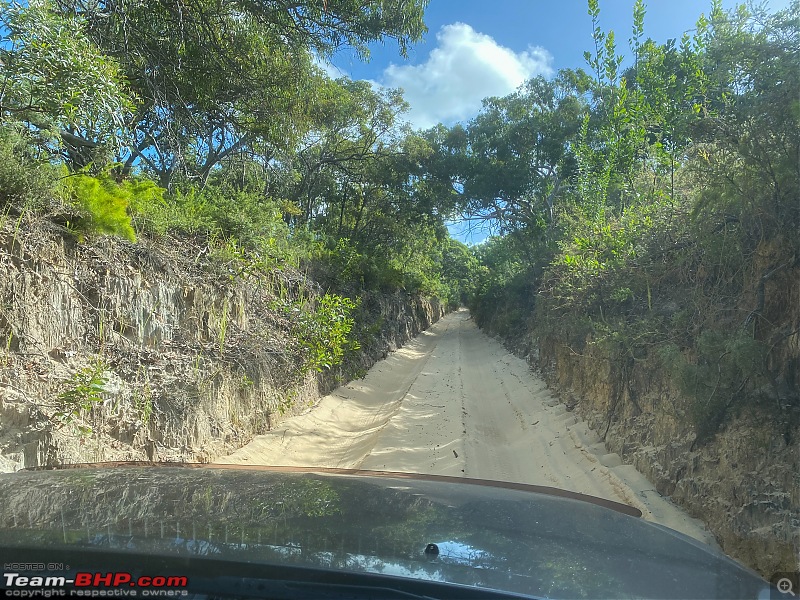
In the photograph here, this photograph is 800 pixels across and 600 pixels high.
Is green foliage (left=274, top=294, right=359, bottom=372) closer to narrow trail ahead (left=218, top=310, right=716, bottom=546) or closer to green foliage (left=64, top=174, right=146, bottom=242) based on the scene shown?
narrow trail ahead (left=218, top=310, right=716, bottom=546)

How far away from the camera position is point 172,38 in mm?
9828

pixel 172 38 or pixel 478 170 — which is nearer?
pixel 172 38

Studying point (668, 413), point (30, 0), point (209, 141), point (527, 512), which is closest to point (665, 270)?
point (668, 413)

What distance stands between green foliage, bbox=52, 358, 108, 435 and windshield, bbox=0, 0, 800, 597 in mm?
25

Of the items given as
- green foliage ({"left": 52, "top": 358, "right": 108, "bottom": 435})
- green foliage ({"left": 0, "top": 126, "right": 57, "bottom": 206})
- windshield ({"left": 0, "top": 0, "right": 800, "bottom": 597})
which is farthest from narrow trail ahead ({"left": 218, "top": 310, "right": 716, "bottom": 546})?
green foliage ({"left": 0, "top": 126, "right": 57, "bottom": 206})

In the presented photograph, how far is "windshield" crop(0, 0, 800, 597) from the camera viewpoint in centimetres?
348

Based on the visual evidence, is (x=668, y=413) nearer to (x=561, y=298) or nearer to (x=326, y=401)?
(x=561, y=298)

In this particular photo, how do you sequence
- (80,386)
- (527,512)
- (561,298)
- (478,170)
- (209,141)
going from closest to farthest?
1. (527,512)
2. (80,386)
3. (561,298)
4. (209,141)
5. (478,170)

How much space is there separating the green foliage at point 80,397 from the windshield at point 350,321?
2cm

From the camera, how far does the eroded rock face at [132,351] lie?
5238 mm

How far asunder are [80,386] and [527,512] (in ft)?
14.7

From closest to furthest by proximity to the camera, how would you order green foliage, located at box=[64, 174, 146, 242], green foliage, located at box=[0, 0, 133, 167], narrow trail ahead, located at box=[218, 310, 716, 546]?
green foliage, located at box=[0, 0, 133, 167] < green foliage, located at box=[64, 174, 146, 242] < narrow trail ahead, located at box=[218, 310, 716, 546]

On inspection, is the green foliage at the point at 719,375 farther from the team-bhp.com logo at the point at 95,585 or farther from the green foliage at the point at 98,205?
the green foliage at the point at 98,205

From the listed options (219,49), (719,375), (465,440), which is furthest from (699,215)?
(219,49)
